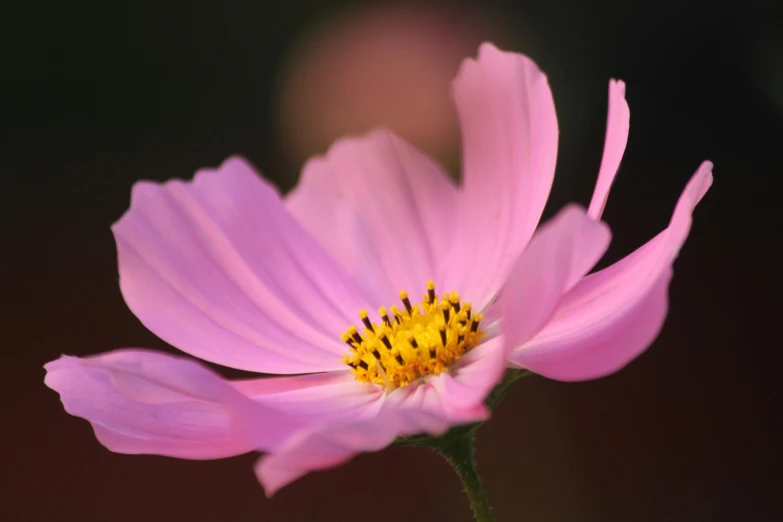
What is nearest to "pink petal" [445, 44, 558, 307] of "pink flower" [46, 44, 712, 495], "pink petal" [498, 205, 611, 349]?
"pink flower" [46, 44, 712, 495]

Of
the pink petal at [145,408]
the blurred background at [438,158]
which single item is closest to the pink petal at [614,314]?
the pink petal at [145,408]

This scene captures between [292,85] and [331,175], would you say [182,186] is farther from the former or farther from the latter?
[292,85]

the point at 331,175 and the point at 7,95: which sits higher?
the point at 7,95

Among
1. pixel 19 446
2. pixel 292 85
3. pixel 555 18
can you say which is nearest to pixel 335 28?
pixel 292 85

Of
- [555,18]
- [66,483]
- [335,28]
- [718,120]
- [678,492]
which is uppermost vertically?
[335,28]

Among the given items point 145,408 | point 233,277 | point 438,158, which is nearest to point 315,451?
point 145,408

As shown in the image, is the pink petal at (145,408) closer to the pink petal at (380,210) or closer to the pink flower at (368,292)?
the pink flower at (368,292)

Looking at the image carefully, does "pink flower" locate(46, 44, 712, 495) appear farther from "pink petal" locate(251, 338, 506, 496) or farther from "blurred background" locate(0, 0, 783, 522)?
"blurred background" locate(0, 0, 783, 522)
